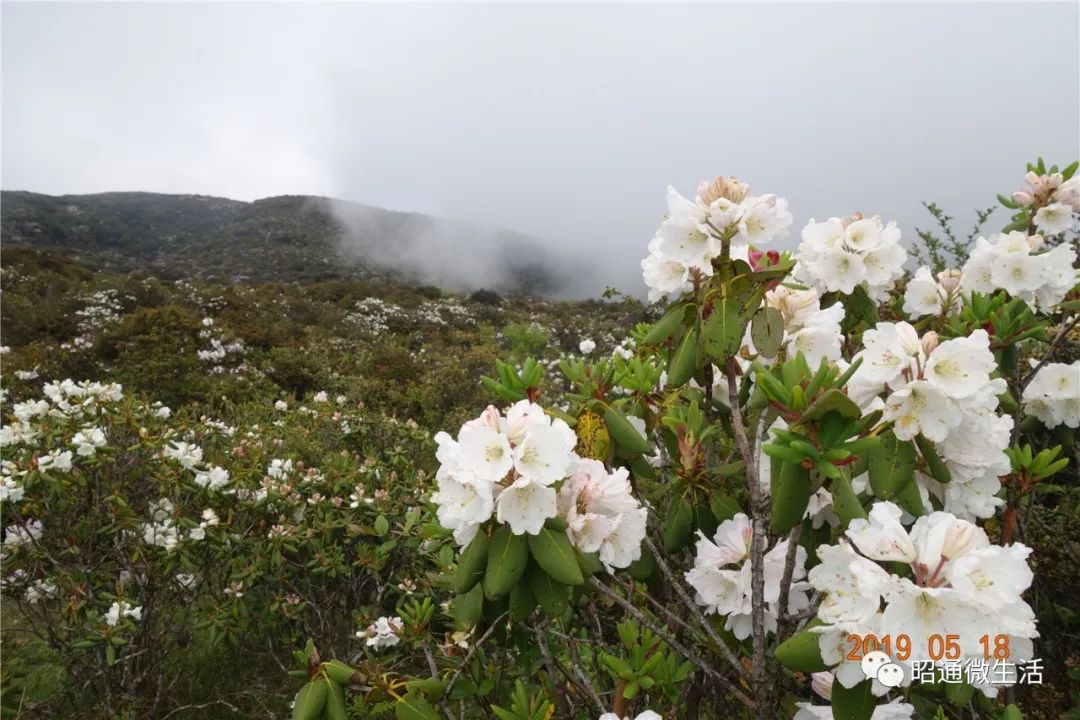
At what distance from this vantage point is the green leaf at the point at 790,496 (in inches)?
39.9

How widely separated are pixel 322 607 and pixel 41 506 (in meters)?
1.48

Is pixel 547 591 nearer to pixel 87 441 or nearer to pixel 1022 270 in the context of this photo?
pixel 1022 270

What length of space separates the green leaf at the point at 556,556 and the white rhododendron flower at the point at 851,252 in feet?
3.82

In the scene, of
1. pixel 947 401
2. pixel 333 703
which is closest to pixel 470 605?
pixel 333 703

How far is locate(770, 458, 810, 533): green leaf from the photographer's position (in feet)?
3.32

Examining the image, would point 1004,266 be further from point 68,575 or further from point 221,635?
point 68,575

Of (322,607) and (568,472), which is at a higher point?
(568,472)

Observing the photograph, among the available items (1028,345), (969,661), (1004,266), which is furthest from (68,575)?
(1028,345)

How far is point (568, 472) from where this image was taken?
1275 millimetres

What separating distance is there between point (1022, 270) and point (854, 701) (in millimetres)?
1634

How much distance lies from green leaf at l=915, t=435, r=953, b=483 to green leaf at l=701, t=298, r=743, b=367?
40 cm

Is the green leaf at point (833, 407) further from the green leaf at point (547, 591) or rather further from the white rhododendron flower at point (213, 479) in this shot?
the white rhododendron flower at point (213, 479)

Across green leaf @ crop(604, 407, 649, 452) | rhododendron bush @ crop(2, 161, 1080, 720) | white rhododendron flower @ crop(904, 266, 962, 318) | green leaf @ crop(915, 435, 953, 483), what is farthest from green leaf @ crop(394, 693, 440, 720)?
white rhododendron flower @ crop(904, 266, 962, 318)

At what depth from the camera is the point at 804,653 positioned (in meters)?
1.04
